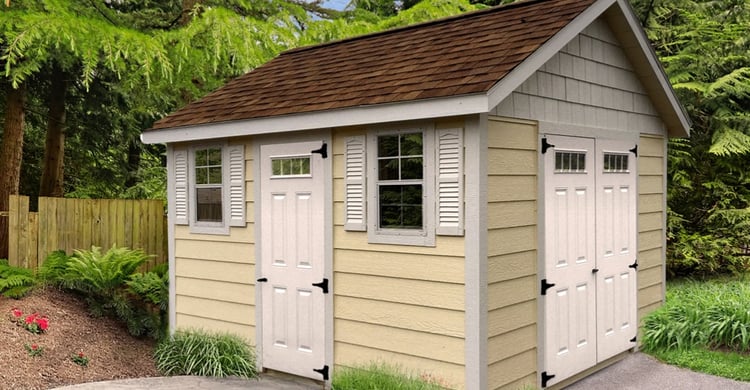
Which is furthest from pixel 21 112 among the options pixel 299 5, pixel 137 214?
pixel 299 5

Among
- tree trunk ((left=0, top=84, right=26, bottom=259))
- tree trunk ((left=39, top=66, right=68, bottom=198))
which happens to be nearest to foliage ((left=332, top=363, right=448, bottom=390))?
tree trunk ((left=0, top=84, right=26, bottom=259))

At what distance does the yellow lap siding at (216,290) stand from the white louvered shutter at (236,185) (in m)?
0.69

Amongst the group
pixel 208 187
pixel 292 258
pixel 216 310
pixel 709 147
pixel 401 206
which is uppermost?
pixel 709 147

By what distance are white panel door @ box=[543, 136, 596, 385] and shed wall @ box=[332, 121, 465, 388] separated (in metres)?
1.10

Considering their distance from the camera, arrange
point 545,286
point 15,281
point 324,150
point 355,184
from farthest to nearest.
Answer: point 15,281, point 324,150, point 355,184, point 545,286

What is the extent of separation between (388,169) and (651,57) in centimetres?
337

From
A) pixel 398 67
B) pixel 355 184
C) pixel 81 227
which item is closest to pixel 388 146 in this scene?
pixel 355 184

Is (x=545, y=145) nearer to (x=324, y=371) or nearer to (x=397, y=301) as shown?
(x=397, y=301)

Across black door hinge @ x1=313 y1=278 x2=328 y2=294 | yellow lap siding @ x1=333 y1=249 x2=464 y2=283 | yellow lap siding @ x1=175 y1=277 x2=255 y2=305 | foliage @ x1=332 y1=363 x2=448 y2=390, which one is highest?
yellow lap siding @ x1=333 y1=249 x2=464 y2=283

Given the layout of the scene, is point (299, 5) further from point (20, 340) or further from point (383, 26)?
point (20, 340)

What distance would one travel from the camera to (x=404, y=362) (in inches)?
232

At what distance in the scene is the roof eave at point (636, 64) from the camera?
5.36 metres

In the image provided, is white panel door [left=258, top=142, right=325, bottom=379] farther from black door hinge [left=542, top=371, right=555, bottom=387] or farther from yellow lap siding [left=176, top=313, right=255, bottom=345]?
black door hinge [left=542, top=371, right=555, bottom=387]

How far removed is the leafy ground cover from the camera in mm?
7191
